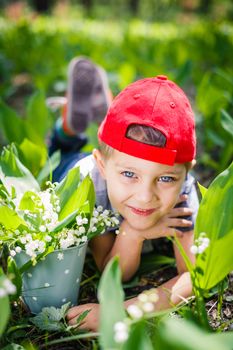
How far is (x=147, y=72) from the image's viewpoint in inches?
166

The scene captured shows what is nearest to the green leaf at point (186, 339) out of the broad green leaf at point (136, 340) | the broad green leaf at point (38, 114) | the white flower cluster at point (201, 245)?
the broad green leaf at point (136, 340)

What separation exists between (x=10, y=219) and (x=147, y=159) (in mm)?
427

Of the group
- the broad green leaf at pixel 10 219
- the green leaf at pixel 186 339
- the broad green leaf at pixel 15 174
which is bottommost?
the broad green leaf at pixel 15 174

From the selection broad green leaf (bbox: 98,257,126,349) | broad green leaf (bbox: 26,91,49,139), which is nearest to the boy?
broad green leaf (bbox: 98,257,126,349)

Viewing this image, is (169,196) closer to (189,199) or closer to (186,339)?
(189,199)

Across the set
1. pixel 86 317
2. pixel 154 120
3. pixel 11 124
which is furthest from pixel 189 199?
pixel 11 124

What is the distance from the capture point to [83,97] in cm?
291

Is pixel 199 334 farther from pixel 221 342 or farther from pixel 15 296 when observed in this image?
pixel 15 296

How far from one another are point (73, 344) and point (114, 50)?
505 cm

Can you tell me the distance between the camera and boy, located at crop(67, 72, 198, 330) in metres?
1.52

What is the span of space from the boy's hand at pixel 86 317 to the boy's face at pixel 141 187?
297 mm

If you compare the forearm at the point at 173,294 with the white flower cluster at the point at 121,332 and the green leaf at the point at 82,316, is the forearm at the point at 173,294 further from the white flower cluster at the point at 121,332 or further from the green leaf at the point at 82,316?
the white flower cluster at the point at 121,332

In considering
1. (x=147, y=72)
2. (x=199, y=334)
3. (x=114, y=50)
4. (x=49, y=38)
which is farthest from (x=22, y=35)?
(x=199, y=334)

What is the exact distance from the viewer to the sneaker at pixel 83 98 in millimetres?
2857
